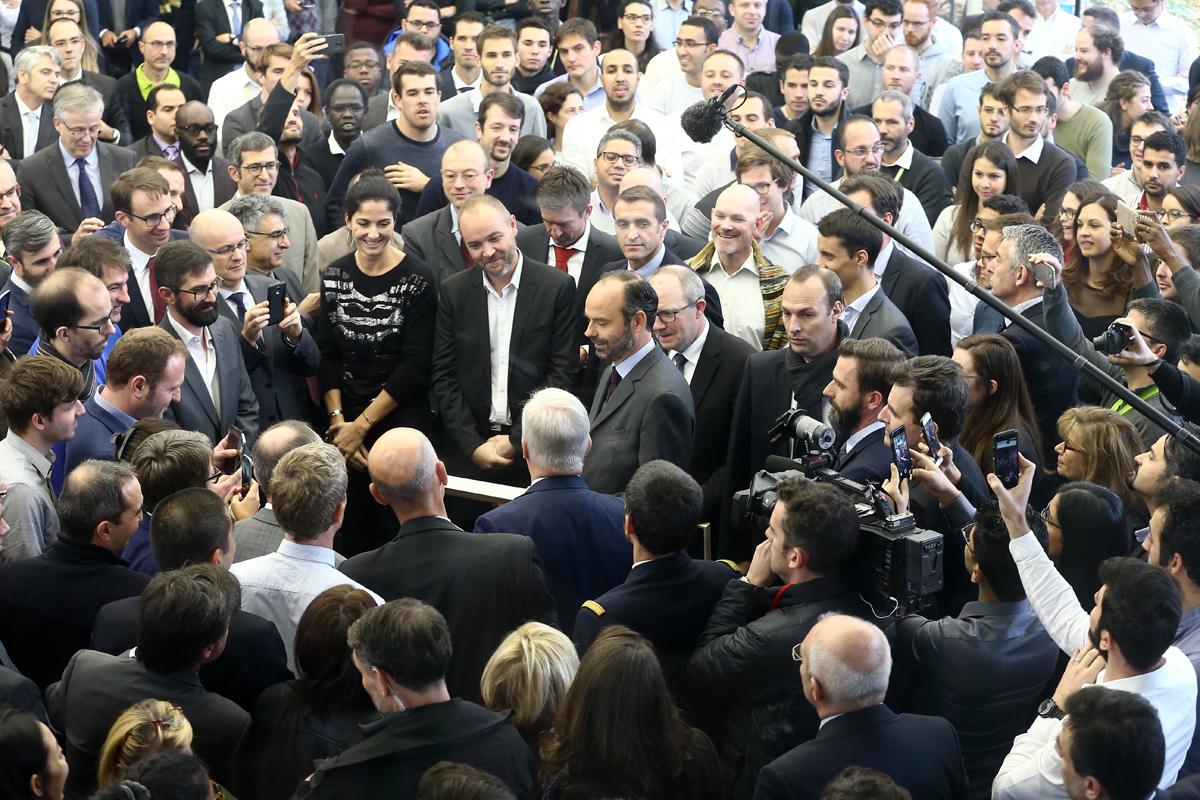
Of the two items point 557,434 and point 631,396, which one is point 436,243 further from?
point 557,434

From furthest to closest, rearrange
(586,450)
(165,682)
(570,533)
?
(586,450), (570,533), (165,682)

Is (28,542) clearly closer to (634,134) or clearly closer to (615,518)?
(615,518)

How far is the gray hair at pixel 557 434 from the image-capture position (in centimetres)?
381

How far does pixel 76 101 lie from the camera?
6535 mm

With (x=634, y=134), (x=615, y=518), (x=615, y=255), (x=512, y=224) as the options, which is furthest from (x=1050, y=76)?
(x=615, y=518)

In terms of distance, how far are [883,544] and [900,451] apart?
0.42 meters

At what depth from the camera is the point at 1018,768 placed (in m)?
2.84

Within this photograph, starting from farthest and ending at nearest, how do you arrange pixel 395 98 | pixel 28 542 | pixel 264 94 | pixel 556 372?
pixel 264 94
pixel 395 98
pixel 556 372
pixel 28 542

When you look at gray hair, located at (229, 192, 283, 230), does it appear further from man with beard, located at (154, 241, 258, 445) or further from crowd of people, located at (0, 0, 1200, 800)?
man with beard, located at (154, 241, 258, 445)

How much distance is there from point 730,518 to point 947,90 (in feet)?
17.5

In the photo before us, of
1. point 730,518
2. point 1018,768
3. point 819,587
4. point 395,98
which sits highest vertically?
point 395,98

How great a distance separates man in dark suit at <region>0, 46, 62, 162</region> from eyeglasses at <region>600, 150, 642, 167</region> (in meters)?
3.68

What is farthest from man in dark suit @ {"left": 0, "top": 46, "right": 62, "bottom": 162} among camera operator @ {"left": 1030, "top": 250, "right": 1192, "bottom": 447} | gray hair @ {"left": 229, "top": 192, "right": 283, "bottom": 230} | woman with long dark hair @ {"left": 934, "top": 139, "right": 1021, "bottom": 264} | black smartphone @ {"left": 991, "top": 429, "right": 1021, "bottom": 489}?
black smartphone @ {"left": 991, "top": 429, "right": 1021, "bottom": 489}

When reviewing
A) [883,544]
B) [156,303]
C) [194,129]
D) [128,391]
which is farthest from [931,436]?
[194,129]
